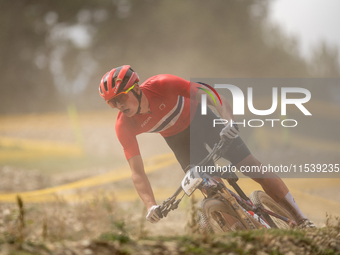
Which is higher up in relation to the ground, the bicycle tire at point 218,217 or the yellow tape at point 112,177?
the yellow tape at point 112,177

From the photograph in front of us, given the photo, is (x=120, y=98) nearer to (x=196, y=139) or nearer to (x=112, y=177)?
(x=196, y=139)

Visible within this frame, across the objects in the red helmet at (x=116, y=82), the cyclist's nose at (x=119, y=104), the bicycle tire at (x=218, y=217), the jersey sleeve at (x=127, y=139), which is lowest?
the bicycle tire at (x=218, y=217)

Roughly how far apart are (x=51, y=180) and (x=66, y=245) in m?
8.37

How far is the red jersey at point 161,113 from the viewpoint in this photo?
4.81m

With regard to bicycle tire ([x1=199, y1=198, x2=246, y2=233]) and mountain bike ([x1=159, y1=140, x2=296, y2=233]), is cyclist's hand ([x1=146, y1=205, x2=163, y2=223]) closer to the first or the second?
mountain bike ([x1=159, y1=140, x2=296, y2=233])

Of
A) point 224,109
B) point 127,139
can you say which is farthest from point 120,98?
point 224,109

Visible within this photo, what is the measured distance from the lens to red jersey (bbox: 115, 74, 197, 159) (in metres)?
4.81

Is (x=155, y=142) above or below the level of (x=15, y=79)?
below

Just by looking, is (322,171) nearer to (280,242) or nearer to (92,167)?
(92,167)

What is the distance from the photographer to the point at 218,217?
4055 mm

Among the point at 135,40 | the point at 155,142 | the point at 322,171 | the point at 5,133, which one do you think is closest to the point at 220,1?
the point at 135,40

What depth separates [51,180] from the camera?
1055 cm

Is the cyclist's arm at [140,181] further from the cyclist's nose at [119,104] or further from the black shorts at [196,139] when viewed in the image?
the cyclist's nose at [119,104]

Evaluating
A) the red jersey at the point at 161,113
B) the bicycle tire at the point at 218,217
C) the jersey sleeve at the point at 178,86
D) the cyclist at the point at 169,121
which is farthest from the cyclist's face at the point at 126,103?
the bicycle tire at the point at 218,217
